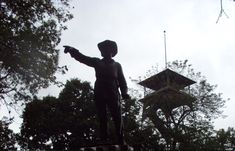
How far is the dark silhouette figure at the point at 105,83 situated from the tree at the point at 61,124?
28884 millimetres

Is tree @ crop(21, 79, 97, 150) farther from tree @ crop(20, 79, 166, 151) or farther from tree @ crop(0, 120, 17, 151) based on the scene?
tree @ crop(0, 120, 17, 151)

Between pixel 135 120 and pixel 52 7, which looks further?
pixel 135 120

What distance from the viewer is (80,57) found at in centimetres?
723

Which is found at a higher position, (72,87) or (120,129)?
(72,87)

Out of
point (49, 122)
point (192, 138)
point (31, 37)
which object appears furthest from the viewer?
point (49, 122)

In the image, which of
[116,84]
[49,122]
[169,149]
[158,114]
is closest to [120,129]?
[116,84]

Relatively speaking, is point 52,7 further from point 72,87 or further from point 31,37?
point 72,87

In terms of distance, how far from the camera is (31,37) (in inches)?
727

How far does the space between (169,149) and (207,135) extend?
11.1 ft

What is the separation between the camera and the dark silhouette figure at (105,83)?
7121 mm

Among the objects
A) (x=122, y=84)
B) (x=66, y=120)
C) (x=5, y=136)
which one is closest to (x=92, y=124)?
(x=66, y=120)

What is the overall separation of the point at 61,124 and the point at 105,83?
30.5 meters

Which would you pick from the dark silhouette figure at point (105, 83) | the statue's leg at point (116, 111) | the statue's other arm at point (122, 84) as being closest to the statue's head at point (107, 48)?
the dark silhouette figure at point (105, 83)

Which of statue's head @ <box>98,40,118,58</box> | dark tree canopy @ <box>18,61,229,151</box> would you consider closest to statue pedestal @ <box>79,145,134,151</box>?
statue's head @ <box>98,40,118,58</box>
